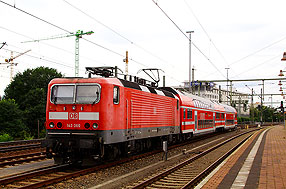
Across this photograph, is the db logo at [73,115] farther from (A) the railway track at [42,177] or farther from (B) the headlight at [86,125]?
(A) the railway track at [42,177]

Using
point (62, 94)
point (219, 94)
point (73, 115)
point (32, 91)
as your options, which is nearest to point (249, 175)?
point (73, 115)

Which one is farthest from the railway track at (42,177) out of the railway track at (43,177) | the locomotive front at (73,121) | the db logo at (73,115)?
the db logo at (73,115)

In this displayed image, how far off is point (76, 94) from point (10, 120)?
102ft

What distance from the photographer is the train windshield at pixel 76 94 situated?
37.9 feet

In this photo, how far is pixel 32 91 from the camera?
48125 millimetres

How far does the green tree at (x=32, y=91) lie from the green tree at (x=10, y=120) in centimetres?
714

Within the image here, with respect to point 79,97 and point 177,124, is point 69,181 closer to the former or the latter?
point 79,97

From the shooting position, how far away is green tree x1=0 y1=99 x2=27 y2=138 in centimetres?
3838

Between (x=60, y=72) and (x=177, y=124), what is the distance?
4043 centimetres

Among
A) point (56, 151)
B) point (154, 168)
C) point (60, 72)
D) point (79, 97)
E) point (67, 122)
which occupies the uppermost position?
point (60, 72)

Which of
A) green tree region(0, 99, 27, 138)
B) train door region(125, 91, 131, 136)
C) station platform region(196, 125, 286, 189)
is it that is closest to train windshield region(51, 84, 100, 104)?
train door region(125, 91, 131, 136)

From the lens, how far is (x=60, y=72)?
56.9 meters

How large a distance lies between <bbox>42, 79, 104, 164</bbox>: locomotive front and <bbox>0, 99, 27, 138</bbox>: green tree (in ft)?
96.2

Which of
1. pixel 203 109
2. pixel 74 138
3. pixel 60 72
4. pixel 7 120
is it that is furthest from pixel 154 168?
pixel 60 72
